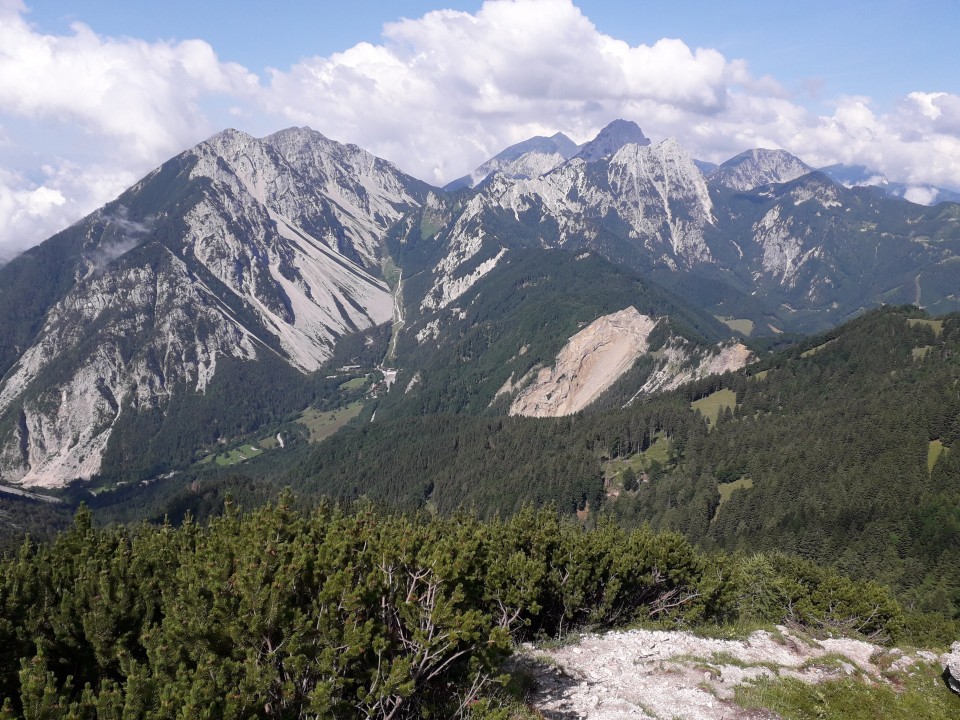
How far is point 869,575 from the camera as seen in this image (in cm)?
12012

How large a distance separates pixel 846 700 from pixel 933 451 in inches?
6303

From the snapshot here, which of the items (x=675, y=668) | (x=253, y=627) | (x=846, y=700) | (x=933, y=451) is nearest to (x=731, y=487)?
(x=933, y=451)

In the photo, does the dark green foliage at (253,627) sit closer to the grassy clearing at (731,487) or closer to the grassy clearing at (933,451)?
the grassy clearing at (731,487)

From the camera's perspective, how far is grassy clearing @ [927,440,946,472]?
520ft

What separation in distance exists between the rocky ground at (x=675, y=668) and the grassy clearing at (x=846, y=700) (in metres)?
1.18

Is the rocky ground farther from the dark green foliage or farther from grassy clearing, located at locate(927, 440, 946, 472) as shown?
grassy clearing, located at locate(927, 440, 946, 472)

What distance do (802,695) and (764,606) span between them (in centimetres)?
3952

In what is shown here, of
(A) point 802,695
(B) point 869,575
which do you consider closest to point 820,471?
(B) point 869,575

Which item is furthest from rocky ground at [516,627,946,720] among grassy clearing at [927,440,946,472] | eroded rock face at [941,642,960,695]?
grassy clearing at [927,440,946,472]

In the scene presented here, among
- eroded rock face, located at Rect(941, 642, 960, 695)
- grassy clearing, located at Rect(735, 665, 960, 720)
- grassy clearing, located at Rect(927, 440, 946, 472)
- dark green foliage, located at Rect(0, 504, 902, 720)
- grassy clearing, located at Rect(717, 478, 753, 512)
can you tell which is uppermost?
dark green foliage, located at Rect(0, 504, 902, 720)

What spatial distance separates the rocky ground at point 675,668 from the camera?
3459 cm

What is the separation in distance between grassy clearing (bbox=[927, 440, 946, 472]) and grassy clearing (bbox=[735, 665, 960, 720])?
476 ft

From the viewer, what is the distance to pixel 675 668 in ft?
133

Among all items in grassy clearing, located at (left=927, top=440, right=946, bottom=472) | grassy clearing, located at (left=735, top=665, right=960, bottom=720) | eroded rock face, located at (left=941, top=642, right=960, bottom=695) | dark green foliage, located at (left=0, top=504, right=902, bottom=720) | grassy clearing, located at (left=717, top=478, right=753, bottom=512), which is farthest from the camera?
grassy clearing, located at (left=717, top=478, right=753, bottom=512)
